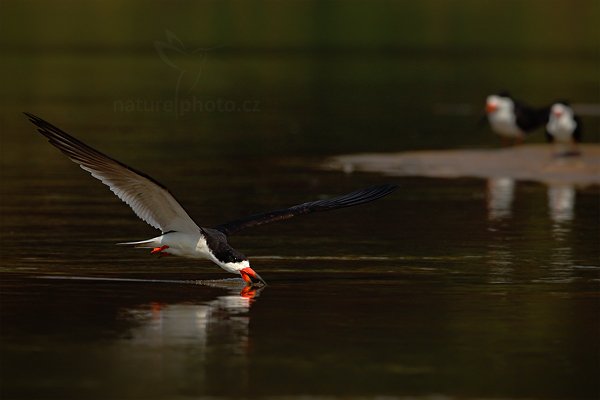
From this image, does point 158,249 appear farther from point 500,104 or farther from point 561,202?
Result: point 500,104

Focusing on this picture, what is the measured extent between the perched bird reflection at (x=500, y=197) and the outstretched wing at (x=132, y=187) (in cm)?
687

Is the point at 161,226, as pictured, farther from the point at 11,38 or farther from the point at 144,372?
the point at 11,38

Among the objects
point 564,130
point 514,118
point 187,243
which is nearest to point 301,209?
point 187,243

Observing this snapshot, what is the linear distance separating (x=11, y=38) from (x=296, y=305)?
64514 mm

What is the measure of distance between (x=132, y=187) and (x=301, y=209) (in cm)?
162

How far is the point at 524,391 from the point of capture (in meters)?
11.5

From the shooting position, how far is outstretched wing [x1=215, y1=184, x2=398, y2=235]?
1545 cm

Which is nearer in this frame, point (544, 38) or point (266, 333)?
point (266, 333)

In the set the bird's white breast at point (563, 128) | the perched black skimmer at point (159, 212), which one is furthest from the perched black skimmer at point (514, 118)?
the perched black skimmer at point (159, 212)

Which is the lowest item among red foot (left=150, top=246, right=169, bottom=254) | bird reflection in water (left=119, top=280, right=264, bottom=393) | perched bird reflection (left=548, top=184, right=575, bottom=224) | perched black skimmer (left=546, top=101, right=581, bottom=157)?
bird reflection in water (left=119, top=280, right=264, bottom=393)

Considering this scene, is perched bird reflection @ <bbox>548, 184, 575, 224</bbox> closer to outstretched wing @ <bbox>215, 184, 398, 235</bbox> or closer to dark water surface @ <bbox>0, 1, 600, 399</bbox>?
dark water surface @ <bbox>0, 1, 600, 399</bbox>

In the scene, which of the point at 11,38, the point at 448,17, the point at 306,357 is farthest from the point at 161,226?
the point at 448,17

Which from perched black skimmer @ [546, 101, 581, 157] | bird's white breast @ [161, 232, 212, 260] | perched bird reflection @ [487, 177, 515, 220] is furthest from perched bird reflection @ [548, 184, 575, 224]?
bird's white breast @ [161, 232, 212, 260]

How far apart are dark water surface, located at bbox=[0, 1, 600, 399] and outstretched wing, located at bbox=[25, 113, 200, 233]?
1.96 feet
